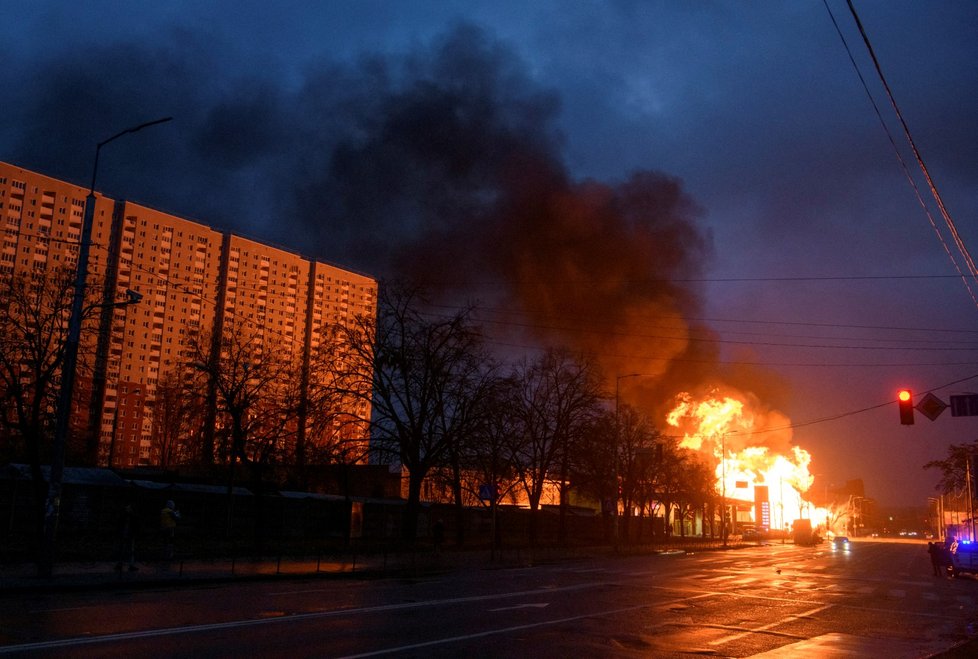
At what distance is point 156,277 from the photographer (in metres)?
112

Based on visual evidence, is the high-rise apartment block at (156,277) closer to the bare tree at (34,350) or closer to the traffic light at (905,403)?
the bare tree at (34,350)

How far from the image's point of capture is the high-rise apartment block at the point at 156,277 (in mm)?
97312

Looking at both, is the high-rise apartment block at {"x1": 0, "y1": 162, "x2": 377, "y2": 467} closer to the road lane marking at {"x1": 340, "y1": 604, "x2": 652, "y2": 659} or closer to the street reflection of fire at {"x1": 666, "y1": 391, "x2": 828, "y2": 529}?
the street reflection of fire at {"x1": 666, "y1": 391, "x2": 828, "y2": 529}

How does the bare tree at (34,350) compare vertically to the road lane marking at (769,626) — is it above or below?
above

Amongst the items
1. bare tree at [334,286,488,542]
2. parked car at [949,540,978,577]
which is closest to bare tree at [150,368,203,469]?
bare tree at [334,286,488,542]

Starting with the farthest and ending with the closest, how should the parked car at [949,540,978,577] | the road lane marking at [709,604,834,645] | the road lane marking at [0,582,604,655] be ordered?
1. the parked car at [949,540,978,577]
2. the road lane marking at [709,604,834,645]
3. the road lane marking at [0,582,604,655]

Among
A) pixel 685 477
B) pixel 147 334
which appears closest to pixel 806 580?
pixel 685 477

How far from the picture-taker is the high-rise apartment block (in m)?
97.3

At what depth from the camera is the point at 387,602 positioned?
49.6ft

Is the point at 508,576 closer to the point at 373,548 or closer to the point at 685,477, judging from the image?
the point at 373,548

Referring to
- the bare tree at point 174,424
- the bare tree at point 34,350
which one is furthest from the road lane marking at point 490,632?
the bare tree at point 174,424

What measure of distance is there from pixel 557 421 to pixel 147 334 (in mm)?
84330

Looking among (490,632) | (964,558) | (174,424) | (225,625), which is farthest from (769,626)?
(174,424)

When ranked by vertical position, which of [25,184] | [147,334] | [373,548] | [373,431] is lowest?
[373,548]
